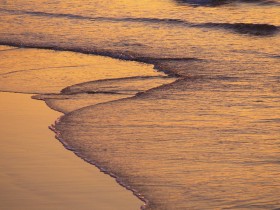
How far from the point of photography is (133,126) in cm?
774

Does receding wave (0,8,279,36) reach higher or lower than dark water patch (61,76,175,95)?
lower

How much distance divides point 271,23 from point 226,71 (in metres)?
5.22

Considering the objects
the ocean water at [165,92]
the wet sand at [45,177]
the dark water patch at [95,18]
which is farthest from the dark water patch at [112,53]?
the wet sand at [45,177]

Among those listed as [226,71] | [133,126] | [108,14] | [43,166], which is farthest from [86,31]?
[43,166]

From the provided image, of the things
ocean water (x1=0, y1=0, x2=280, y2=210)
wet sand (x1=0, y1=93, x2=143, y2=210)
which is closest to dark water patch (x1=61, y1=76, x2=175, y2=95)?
ocean water (x1=0, y1=0, x2=280, y2=210)

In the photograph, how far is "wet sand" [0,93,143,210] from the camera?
5.85 metres

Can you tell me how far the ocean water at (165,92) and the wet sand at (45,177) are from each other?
0.15 m

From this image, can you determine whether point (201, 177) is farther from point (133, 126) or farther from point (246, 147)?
point (133, 126)

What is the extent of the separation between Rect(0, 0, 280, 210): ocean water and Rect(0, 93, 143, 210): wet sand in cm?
15

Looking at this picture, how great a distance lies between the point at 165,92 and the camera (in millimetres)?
9258

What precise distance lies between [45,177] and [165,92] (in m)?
3.15

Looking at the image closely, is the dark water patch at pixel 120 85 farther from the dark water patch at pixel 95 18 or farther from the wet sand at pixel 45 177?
the dark water patch at pixel 95 18

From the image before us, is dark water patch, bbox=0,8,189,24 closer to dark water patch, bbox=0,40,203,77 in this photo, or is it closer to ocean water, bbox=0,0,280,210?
ocean water, bbox=0,0,280,210

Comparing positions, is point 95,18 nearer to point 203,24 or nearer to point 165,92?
point 203,24
